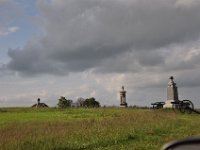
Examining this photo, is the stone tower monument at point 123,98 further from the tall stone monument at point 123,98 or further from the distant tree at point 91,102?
the distant tree at point 91,102

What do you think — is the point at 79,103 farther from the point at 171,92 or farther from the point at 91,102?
Result: the point at 171,92

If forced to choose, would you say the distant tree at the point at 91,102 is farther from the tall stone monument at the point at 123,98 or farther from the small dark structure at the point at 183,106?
the small dark structure at the point at 183,106

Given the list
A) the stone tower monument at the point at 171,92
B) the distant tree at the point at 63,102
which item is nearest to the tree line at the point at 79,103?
the distant tree at the point at 63,102

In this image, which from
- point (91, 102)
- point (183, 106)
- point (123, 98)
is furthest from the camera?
point (91, 102)

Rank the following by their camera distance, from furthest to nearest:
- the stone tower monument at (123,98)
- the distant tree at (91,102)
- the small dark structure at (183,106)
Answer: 1. the distant tree at (91,102)
2. the stone tower monument at (123,98)
3. the small dark structure at (183,106)

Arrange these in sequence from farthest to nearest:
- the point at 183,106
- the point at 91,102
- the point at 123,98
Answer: the point at 91,102, the point at 123,98, the point at 183,106

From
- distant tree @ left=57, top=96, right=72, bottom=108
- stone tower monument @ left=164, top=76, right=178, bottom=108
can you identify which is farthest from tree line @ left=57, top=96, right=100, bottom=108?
stone tower monument @ left=164, top=76, right=178, bottom=108

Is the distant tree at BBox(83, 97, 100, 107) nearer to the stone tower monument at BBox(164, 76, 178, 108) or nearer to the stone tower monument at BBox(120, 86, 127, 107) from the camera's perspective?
the stone tower monument at BBox(120, 86, 127, 107)

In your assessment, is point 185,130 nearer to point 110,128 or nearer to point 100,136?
point 110,128

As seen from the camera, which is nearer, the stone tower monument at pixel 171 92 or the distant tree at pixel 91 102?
the stone tower monument at pixel 171 92

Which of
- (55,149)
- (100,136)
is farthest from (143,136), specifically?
(55,149)

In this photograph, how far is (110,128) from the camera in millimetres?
23516

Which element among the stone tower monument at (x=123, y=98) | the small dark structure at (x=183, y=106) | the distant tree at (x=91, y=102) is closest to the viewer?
the small dark structure at (x=183, y=106)

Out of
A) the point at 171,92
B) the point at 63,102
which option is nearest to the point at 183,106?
the point at 171,92
